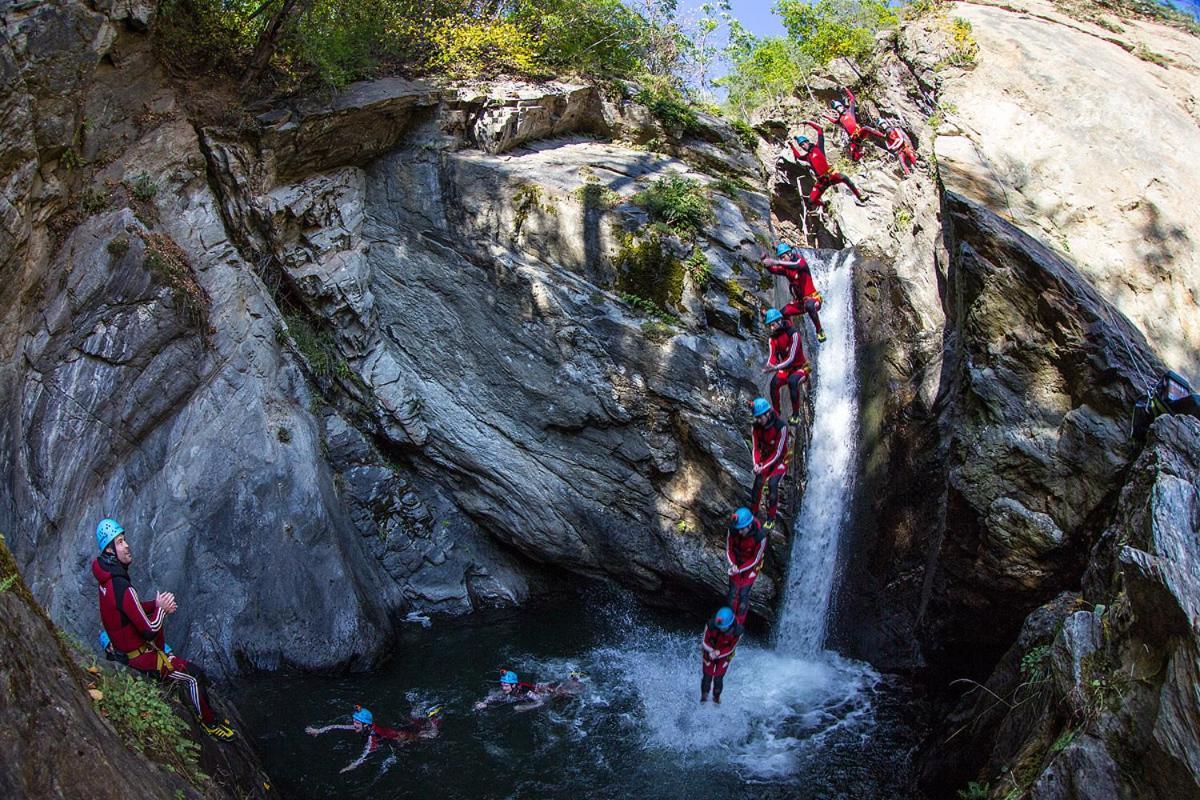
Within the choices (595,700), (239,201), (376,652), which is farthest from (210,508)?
(595,700)

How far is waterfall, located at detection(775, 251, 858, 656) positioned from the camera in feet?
42.2

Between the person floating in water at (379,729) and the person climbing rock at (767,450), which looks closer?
the person floating in water at (379,729)

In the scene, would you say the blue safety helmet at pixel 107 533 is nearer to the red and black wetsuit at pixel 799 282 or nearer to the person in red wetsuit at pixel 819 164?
the red and black wetsuit at pixel 799 282

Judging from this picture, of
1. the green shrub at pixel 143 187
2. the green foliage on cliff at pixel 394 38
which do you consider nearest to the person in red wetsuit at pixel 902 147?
the green foliage on cliff at pixel 394 38

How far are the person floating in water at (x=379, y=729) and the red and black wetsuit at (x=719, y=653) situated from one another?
3617 mm

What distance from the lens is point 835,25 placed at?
20234 millimetres

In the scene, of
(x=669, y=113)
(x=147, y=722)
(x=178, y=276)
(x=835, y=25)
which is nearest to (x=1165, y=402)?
(x=147, y=722)

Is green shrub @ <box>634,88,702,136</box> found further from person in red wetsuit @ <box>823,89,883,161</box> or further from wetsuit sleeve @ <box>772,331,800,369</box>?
wetsuit sleeve @ <box>772,331,800,369</box>

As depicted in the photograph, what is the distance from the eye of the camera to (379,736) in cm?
987

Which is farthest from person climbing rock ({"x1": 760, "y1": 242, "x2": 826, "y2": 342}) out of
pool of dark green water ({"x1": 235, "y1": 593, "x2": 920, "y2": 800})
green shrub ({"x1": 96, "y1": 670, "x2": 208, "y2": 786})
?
green shrub ({"x1": 96, "y1": 670, "x2": 208, "y2": 786})

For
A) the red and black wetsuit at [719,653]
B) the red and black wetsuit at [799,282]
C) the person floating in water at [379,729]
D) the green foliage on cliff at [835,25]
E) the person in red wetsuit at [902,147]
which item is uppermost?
the green foliage on cliff at [835,25]

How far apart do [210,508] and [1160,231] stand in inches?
579

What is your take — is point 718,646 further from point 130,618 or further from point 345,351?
point 345,351

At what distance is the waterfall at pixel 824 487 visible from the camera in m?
12.9
